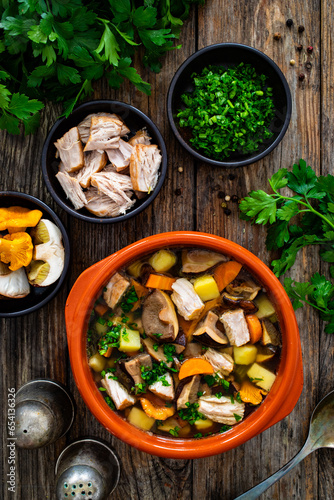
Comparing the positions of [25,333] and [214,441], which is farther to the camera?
[25,333]

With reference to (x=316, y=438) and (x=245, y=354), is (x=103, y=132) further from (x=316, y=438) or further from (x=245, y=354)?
(x=316, y=438)

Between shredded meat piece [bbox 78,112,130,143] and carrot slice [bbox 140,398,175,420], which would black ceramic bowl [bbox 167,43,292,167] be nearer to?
shredded meat piece [bbox 78,112,130,143]

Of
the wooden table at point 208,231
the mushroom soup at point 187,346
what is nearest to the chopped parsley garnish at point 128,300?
the mushroom soup at point 187,346

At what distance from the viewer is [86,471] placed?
1640 mm

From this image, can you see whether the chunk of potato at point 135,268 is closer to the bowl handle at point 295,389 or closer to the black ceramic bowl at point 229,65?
the black ceramic bowl at point 229,65

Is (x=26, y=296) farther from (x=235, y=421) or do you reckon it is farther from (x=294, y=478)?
(x=294, y=478)

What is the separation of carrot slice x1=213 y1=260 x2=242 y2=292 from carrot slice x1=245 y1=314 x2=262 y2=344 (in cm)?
14

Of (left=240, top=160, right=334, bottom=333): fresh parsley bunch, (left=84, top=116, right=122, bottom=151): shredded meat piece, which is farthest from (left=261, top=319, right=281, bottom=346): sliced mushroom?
(left=84, top=116, right=122, bottom=151): shredded meat piece

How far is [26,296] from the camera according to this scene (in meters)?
1.74

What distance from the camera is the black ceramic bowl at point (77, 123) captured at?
163cm

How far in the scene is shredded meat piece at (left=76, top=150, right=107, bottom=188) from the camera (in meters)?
1.67

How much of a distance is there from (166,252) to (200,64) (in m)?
0.80

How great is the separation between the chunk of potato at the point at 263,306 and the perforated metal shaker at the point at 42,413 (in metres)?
0.87

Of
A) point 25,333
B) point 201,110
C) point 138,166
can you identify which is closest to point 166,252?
point 138,166
